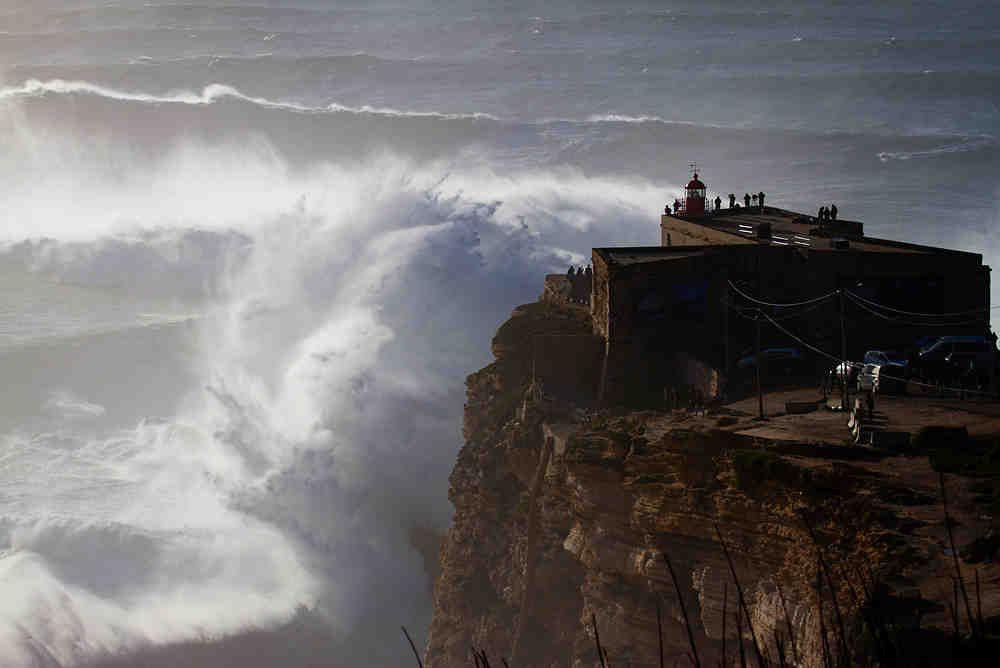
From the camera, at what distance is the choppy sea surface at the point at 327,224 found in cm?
3981

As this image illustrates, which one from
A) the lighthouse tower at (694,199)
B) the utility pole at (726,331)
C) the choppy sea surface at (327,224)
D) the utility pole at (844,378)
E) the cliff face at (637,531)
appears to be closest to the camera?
the cliff face at (637,531)

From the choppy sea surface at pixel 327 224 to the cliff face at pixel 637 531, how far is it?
19.4ft

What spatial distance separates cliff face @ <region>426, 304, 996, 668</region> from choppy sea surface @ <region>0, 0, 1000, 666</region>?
5912 millimetres

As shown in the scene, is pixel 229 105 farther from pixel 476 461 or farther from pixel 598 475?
pixel 598 475

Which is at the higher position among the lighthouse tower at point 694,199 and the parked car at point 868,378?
the lighthouse tower at point 694,199

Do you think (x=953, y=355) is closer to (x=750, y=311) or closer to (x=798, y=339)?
(x=798, y=339)

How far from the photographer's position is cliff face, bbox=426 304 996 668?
20.4m

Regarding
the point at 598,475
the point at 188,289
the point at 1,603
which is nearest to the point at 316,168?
the point at 188,289

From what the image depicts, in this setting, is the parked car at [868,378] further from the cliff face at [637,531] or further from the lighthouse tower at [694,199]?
the lighthouse tower at [694,199]

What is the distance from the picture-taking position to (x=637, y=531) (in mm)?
24406

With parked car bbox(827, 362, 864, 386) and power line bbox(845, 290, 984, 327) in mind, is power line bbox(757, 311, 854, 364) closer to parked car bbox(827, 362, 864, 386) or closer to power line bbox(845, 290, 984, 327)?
power line bbox(845, 290, 984, 327)

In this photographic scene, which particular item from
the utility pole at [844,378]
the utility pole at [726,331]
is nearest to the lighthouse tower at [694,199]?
the utility pole at [726,331]

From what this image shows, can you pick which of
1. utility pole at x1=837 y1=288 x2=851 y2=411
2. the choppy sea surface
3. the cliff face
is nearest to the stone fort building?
the cliff face

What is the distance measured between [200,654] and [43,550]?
25.2ft
